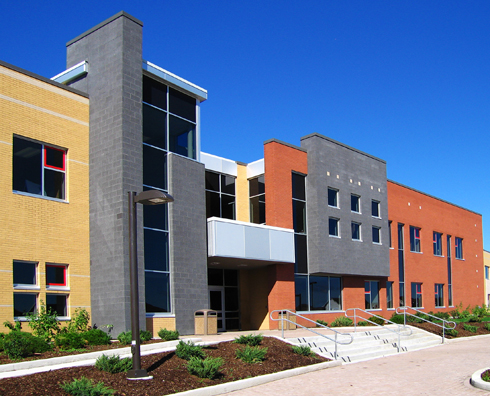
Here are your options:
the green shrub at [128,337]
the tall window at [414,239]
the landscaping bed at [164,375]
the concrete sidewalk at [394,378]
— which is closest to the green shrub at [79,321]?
the green shrub at [128,337]

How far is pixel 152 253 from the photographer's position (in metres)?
19.6

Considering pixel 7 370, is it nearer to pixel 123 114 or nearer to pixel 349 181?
pixel 123 114

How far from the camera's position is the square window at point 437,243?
40.1 meters

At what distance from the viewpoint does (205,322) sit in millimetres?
20062

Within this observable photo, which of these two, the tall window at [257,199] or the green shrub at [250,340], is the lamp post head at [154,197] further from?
the tall window at [257,199]

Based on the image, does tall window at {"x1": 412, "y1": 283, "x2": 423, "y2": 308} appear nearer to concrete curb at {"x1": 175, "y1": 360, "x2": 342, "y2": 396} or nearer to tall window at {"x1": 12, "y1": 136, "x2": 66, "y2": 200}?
concrete curb at {"x1": 175, "y1": 360, "x2": 342, "y2": 396}

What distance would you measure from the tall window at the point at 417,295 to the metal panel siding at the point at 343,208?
5.22 m

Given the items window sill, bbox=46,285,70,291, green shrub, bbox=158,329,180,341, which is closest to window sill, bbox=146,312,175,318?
green shrub, bbox=158,329,180,341

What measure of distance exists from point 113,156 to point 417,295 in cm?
2523

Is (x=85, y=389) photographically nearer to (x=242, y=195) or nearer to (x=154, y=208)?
(x=154, y=208)

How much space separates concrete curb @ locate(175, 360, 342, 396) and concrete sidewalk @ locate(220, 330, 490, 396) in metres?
0.16

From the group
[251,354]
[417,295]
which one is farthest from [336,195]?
[251,354]

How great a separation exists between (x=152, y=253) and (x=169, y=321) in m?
2.46

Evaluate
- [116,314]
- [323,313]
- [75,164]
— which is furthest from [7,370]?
[323,313]
